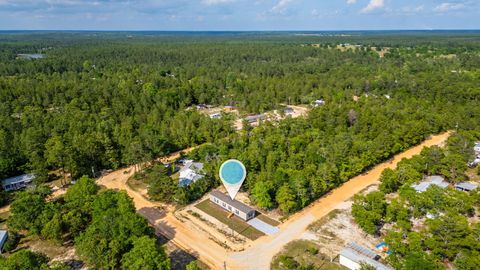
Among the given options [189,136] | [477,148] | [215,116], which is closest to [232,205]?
[189,136]

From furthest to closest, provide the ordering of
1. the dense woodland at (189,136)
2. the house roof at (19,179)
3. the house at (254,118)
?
the house at (254,118)
the house roof at (19,179)
the dense woodland at (189,136)

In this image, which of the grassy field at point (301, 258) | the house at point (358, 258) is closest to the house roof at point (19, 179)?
the grassy field at point (301, 258)

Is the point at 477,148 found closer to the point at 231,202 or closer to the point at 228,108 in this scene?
the point at 231,202

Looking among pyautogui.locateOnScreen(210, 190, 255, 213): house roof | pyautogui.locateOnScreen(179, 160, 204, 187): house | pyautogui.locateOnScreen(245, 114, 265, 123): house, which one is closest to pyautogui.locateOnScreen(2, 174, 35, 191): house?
pyautogui.locateOnScreen(179, 160, 204, 187): house

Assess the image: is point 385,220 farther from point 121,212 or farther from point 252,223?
point 121,212

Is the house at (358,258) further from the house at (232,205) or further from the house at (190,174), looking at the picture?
the house at (190,174)

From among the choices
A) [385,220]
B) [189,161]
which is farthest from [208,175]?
[385,220]

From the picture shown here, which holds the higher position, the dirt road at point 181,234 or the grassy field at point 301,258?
the grassy field at point 301,258
